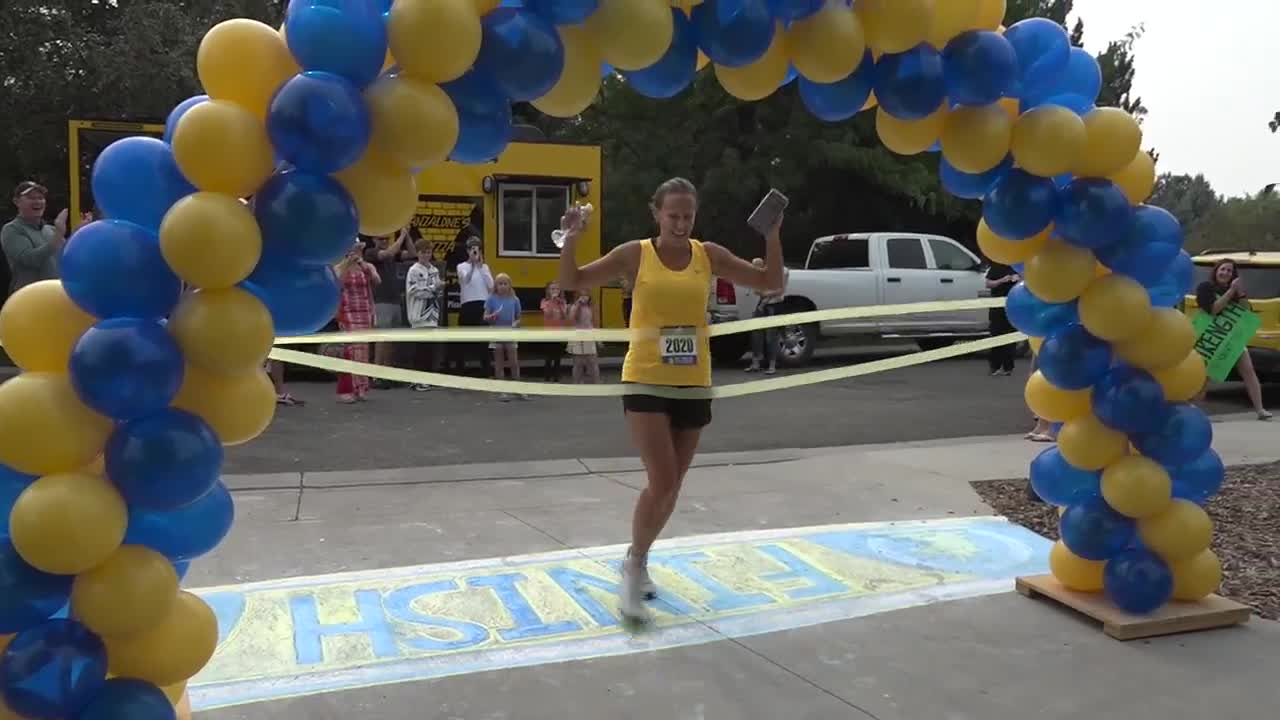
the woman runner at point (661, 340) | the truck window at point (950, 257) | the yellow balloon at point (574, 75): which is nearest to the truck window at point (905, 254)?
the truck window at point (950, 257)

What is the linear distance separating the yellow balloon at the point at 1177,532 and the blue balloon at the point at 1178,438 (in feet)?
0.64

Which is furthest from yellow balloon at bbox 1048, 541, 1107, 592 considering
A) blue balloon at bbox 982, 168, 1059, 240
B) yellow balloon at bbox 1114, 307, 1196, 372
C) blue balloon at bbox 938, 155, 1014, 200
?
blue balloon at bbox 938, 155, 1014, 200

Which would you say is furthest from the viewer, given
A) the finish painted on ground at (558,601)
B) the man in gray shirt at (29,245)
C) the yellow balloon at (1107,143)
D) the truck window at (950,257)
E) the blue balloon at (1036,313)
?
the truck window at (950,257)

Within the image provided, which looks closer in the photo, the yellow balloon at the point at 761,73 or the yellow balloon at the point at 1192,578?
the yellow balloon at the point at 761,73

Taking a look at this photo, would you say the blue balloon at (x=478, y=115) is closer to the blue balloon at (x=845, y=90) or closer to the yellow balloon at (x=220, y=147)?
the yellow balloon at (x=220, y=147)

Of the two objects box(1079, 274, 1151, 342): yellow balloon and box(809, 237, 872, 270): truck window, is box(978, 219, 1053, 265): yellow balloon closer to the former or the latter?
box(1079, 274, 1151, 342): yellow balloon

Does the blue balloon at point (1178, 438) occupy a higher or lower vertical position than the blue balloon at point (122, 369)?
lower

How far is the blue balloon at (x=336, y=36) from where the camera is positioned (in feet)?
9.19

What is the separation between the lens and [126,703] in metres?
2.69

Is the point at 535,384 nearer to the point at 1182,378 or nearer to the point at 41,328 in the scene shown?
the point at 41,328

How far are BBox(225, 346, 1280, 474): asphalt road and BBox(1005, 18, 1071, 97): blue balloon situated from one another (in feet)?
17.0

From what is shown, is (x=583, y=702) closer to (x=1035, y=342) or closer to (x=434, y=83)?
(x=434, y=83)

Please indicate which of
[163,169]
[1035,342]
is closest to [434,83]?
[163,169]

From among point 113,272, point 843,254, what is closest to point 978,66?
point 113,272
